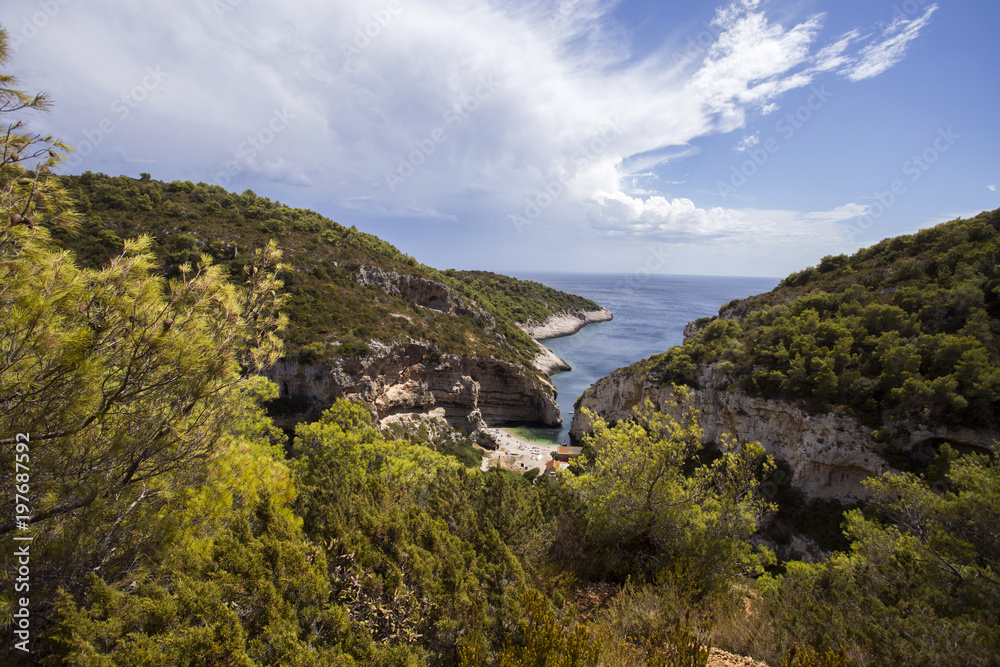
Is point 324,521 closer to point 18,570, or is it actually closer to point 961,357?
point 18,570

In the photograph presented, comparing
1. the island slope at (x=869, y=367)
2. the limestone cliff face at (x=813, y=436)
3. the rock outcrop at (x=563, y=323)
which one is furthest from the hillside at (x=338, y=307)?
the rock outcrop at (x=563, y=323)

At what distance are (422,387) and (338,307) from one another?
1181 cm

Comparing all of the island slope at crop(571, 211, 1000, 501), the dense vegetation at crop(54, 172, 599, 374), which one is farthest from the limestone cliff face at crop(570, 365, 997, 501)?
the dense vegetation at crop(54, 172, 599, 374)

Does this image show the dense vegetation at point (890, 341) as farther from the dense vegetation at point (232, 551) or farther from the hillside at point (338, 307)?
the hillside at point (338, 307)

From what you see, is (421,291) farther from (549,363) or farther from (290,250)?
(549,363)

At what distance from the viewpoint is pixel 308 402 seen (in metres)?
31.8

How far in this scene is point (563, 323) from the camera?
110 m

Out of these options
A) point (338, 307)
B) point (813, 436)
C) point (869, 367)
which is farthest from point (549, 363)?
point (869, 367)

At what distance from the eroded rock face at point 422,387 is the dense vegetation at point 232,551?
2731 cm

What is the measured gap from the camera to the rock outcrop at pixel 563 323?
319ft

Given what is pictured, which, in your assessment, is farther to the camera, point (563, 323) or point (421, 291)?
point (563, 323)

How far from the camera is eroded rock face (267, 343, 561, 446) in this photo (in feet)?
104

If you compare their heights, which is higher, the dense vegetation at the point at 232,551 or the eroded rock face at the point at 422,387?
the dense vegetation at the point at 232,551

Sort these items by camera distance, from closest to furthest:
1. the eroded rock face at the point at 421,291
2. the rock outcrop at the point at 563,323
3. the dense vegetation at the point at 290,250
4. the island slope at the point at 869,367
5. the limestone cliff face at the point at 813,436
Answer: the island slope at the point at 869,367, the limestone cliff face at the point at 813,436, the dense vegetation at the point at 290,250, the eroded rock face at the point at 421,291, the rock outcrop at the point at 563,323
